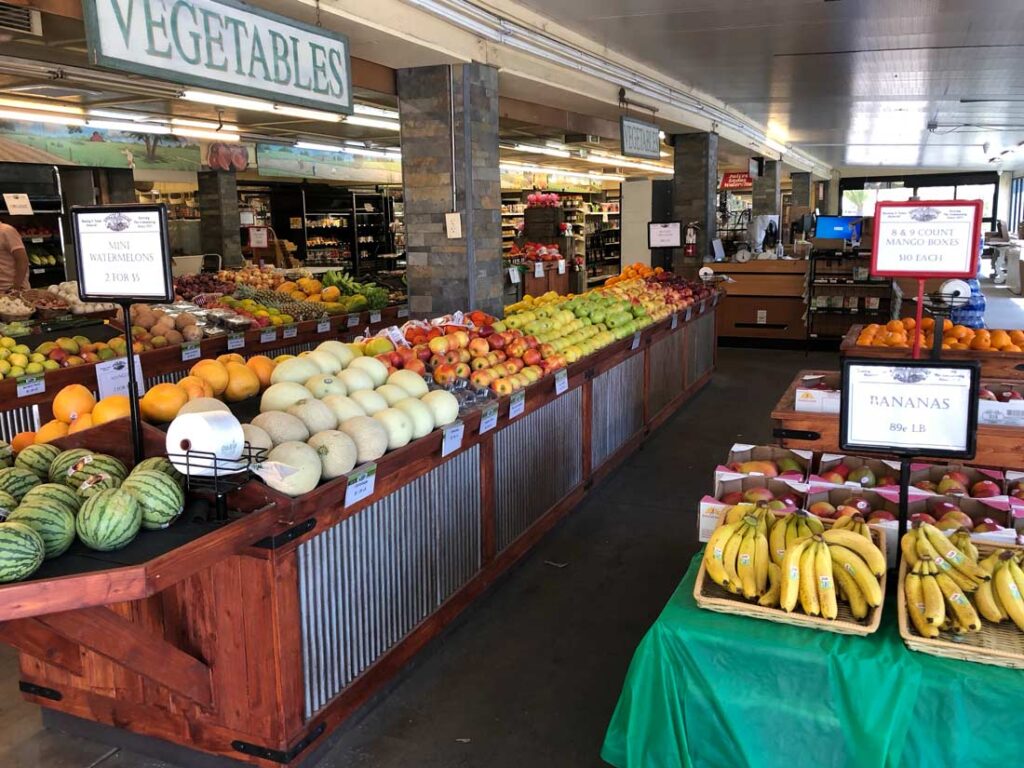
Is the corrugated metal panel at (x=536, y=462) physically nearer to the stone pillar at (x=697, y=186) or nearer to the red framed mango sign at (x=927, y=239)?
the red framed mango sign at (x=927, y=239)

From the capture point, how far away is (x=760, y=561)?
85.7 inches

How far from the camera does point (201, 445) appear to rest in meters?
2.33

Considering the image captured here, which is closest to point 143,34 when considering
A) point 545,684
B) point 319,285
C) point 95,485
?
point 95,485

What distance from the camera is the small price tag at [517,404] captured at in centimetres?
402

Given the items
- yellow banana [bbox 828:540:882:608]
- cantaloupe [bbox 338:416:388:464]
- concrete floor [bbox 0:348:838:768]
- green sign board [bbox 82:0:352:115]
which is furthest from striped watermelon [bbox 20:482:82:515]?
yellow banana [bbox 828:540:882:608]

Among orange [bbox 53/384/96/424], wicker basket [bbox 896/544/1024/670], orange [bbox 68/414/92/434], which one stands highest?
orange [bbox 53/384/96/424]

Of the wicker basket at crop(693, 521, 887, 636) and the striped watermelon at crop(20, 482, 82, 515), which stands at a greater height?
the striped watermelon at crop(20, 482, 82, 515)

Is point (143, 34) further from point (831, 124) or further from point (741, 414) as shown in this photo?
point (831, 124)

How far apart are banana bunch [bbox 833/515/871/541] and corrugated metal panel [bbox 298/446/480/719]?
63.1 inches

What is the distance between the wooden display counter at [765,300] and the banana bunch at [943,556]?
9420mm

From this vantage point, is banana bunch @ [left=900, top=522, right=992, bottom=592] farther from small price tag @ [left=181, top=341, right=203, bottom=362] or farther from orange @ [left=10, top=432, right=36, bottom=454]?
small price tag @ [left=181, top=341, right=203, bottom=362]

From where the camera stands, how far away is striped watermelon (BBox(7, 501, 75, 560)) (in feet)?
6.68

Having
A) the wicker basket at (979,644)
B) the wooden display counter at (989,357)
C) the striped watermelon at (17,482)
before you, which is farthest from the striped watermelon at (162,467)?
the wooden display counter at (989,357)

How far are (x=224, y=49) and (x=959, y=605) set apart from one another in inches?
115
